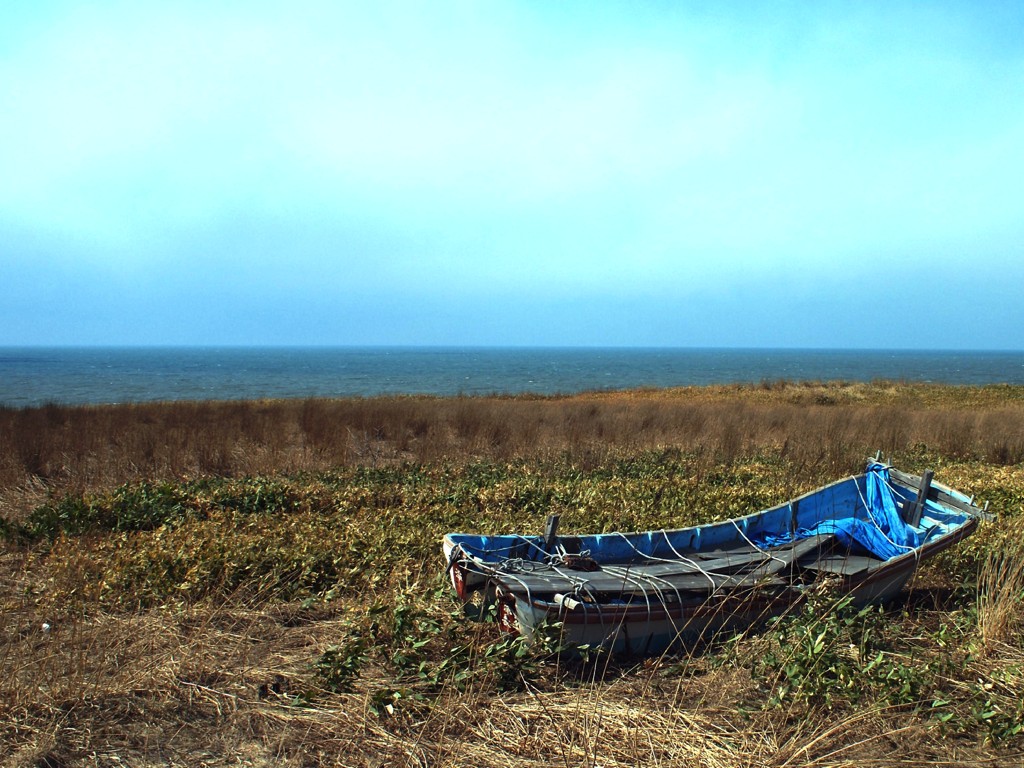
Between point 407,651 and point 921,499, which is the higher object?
point 921,499

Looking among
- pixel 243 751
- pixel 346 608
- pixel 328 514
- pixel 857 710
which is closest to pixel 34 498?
pixel 328 514

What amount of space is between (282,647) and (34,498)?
7.83m

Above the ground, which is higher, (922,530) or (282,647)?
(922,530)

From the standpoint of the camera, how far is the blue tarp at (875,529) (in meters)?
7.54

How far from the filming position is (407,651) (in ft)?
16.9

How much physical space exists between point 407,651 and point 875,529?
17.1ft

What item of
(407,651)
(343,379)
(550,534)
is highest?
(550,534)

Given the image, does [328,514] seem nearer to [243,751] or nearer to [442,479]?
[442,479]

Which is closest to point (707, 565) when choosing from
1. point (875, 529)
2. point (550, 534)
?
point (550, 534)

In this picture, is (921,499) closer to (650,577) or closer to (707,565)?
(707,565)

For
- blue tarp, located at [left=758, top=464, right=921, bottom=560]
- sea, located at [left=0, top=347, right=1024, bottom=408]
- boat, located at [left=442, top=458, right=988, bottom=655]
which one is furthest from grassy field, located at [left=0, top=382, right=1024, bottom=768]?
sea, located at [left=0, top=347, right=1024, bottom=408]

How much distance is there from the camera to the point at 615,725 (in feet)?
14.5

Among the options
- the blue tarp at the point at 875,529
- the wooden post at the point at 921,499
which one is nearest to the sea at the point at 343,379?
the blue tarp at the point at 875,529

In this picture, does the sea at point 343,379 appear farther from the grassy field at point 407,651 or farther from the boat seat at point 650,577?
the boat seat at point 650,577
